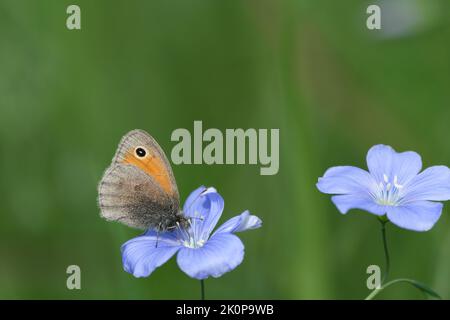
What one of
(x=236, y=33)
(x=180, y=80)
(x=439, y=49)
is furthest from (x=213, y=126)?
(x=439, y=49)

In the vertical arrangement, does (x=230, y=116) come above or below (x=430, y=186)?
above

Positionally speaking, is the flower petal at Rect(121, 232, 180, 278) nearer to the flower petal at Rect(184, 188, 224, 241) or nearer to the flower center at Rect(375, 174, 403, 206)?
the flower petal at Rect(184, 188, 224, 241)

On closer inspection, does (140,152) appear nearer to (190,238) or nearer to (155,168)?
(155,168)

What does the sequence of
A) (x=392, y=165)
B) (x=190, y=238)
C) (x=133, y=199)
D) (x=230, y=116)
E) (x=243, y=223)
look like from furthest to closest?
(x=230, y=116) < (x=133, y=199) < (x=392, y=165) < (x=190, y=238) < (x=243, y=223)

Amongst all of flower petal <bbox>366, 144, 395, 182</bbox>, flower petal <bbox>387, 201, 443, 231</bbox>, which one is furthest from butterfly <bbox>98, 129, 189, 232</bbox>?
flower petal <bbox>387, 201, 443, 231</bbox>

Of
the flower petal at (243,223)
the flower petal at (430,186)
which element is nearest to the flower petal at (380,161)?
the flower petal at (430,186)

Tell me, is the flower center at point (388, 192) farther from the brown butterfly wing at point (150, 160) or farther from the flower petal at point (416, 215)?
the brown butterfly wing at point (150, 160)

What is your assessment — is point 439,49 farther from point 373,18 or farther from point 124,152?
point 124,152

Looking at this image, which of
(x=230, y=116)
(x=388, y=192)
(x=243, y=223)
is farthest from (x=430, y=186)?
(x=230, y=116)
